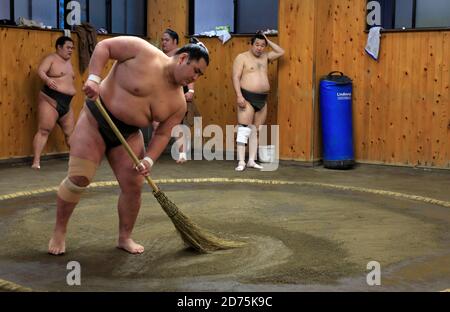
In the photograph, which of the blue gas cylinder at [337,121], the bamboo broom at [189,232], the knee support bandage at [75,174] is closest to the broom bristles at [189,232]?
the bamboo broom at [189,232]

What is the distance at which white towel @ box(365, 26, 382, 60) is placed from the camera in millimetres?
A: 5633

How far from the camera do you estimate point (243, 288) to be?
7.36 ft

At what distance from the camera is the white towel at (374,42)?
5.63m

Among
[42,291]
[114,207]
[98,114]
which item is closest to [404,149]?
[114,207]

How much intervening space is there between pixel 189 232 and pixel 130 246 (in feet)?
0.90

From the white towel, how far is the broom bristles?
135 inches

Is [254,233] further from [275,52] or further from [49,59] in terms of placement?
[49,59]

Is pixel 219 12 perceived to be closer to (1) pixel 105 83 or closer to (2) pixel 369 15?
(2) pixel 369 15

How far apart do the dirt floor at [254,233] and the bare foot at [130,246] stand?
0.11ft

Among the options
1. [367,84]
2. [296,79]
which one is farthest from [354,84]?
[296,79]

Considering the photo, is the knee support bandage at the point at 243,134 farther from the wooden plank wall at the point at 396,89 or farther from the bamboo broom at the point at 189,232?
the bamboo broom at the point at 189,232

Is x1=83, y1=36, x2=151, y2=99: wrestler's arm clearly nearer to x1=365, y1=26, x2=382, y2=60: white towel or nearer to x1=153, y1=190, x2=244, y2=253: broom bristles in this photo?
x1=153, y1=190, x2=244, y2=253: broom bristles

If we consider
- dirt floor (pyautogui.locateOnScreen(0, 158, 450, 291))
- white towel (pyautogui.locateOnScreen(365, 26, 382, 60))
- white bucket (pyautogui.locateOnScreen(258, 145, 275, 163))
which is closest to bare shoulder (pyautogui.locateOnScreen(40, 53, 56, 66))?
dirt floor (pyautogui.locateOnScreen(0, 158, 450, 291))

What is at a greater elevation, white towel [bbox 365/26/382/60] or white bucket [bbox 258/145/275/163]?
white towel [bbox 365/26/382/60]
